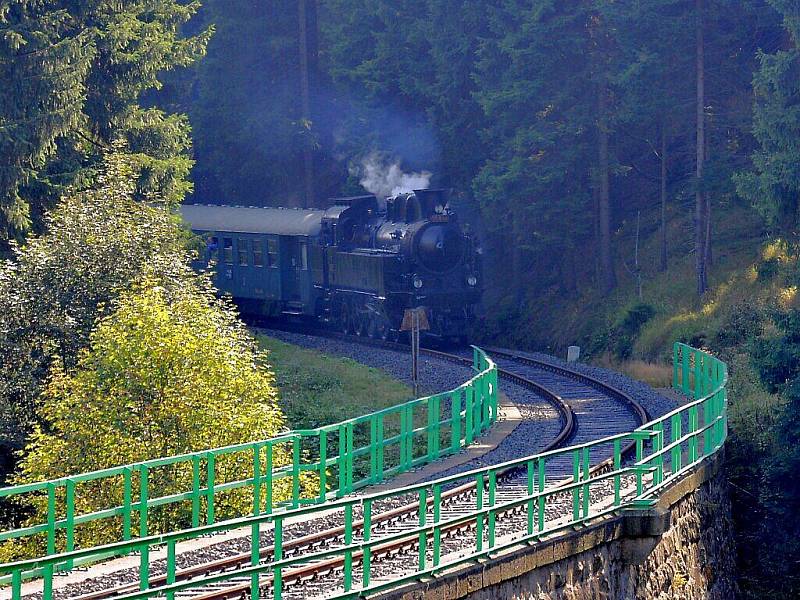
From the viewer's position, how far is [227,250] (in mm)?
43188

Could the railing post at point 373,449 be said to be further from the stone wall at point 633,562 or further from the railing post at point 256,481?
the stone wall at point 633,562

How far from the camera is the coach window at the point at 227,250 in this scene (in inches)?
1697

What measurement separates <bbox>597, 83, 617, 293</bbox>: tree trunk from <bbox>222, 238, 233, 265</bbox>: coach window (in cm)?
1135

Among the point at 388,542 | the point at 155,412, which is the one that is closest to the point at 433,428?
the point at 155,412

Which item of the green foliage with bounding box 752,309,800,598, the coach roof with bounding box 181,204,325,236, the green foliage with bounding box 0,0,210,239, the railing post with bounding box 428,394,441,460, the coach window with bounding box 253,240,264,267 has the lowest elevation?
the green foliage with bounding box 752,309,800,598

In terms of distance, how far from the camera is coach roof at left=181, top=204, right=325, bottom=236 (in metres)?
40.9

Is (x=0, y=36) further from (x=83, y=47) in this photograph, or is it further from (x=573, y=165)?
(x=573, y=165)

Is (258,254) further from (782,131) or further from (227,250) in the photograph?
(782,131)

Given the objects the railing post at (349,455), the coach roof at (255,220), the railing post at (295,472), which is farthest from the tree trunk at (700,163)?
the railing post at (295,472)

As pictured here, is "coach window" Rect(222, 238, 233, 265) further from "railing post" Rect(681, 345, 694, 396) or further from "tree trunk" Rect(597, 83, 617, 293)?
"railing post" Rect(681, 345, 694, 396)

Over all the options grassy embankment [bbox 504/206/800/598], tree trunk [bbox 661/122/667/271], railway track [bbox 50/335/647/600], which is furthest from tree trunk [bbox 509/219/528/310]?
railway track [bbox 50/335/647/600]

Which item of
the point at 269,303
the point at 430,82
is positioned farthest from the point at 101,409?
the point at 430,82

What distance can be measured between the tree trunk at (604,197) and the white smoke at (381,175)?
841 centimetres

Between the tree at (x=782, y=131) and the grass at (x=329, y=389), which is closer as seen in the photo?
the grass at (x=329, y=389)
